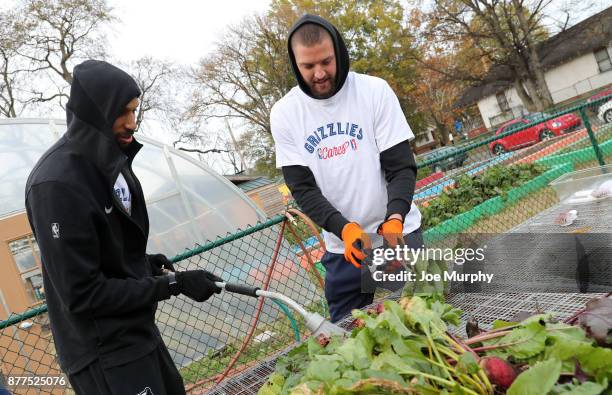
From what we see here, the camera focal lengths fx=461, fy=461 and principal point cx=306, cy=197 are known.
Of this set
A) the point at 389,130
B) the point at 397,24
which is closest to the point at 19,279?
the point at 389,130

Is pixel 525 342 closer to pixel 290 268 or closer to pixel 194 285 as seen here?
pixel 194 285

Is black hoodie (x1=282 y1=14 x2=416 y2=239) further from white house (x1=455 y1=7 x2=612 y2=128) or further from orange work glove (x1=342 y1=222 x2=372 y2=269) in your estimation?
white house (x1=455 y1=7 x2=612 y2=128)

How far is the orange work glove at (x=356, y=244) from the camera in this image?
2.01 metres

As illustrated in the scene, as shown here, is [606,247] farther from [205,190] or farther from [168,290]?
[205,190]

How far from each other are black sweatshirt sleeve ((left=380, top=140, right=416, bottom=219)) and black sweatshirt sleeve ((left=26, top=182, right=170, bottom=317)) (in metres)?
1.28

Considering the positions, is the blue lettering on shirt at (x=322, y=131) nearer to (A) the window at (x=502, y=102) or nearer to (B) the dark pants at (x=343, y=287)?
(B) the dark pants at (x=343, y=287)

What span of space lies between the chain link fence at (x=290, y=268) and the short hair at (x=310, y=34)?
1070 mm

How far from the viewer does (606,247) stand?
1.57m

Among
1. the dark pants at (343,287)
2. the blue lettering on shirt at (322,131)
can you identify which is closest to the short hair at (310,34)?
the blue lettering on shirt at (322,131)

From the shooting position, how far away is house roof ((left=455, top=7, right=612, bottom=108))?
28203 millimetres

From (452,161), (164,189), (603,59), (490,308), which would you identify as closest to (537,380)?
(490,308)

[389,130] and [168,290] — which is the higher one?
[389,130]

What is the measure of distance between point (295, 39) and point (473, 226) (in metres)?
5.00

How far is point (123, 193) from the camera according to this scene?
2109mm
